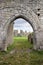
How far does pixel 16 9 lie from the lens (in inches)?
483

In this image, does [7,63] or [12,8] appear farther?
[12,8]

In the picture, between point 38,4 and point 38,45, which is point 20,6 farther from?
point 38,45

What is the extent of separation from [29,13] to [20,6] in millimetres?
782

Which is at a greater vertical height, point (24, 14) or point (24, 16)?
point (24, 14)

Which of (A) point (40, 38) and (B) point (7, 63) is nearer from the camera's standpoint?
(B) point (7, 63)

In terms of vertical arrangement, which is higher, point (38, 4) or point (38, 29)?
point (38, 4)

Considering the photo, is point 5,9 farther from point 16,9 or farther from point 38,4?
point 38,4

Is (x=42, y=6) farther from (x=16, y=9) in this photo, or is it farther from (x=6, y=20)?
(x=6, y=20)

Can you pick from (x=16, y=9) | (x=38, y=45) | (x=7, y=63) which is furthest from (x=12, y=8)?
(x=7, y=63)

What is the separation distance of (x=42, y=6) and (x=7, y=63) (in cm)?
521

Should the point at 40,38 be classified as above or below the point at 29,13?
below

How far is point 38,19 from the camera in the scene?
39.9ft

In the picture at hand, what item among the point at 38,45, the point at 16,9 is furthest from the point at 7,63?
the point at 16,9

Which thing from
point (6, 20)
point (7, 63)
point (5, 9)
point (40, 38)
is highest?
point (5, 9)
